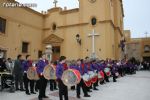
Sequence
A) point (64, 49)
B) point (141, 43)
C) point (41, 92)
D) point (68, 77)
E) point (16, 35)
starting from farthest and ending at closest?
point (141, 43)
point (64, 49)
point (16, 35)
point (41, 92)
point (68, 77)

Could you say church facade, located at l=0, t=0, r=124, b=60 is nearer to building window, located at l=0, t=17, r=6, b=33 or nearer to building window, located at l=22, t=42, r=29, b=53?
building window, located at l=22, t=42, r=29, b=53

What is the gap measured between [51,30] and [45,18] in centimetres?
229

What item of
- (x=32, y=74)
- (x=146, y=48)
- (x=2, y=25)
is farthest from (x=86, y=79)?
(x=146, y=48)

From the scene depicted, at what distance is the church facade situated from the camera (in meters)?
A: 24.9

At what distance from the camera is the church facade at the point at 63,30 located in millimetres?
24938

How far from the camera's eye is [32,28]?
1143 inches

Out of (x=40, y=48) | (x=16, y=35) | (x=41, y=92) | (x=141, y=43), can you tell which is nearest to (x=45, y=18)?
(x=40, y=48)

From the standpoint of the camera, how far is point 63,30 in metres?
29.6

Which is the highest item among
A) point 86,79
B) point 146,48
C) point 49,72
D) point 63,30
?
point 63,30

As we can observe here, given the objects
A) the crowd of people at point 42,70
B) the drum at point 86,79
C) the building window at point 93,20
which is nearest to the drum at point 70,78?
the crowd of people at point 42,70

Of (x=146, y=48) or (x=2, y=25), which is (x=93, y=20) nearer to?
(x=2, y=25)

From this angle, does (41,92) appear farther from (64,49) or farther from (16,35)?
(64,49)

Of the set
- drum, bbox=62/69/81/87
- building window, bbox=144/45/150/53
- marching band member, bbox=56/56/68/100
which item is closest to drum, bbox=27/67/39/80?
marching band member, bbox=56/56/68/100

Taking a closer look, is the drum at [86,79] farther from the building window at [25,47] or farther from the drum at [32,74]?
the building window at [25,47]
